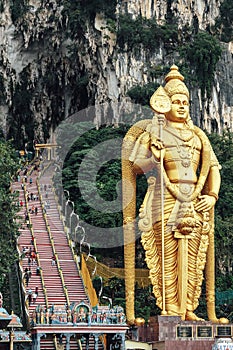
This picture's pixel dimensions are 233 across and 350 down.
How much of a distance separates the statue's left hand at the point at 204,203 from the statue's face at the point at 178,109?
4.92 feet

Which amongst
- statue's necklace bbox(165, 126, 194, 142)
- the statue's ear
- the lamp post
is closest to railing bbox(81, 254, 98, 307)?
Answer: the lamp post

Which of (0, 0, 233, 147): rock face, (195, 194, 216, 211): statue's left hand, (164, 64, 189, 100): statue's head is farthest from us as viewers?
(0, 0, 233, 147): rock face

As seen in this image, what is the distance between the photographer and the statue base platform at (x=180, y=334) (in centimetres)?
1467

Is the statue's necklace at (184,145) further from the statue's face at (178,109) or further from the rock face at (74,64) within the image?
the rock face at (74,64)

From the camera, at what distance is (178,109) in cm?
1606

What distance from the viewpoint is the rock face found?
30.8 m

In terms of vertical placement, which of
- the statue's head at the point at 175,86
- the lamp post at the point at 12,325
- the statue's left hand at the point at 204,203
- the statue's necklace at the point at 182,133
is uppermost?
the statue's head at the point at 175,86

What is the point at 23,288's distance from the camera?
721 inches

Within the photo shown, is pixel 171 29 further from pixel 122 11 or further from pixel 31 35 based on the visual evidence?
pixel 31 35

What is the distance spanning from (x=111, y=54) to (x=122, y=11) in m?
1.67

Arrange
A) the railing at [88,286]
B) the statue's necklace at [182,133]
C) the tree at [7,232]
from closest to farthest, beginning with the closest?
the statue's necklace at [182,133] → the railing at [88,286] → the tree at [7,232]

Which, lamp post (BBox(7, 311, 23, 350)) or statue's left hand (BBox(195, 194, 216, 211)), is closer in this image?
lamp post (BBox(7, 311, 23, 350))

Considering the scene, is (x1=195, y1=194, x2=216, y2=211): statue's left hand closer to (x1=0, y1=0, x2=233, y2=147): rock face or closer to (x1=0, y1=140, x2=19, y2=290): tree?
(x1=0, y1=140, x2=19, y2=290): tree

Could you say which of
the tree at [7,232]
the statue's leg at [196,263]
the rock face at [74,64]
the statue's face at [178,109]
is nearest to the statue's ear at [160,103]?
the statue's face at [178,109]
